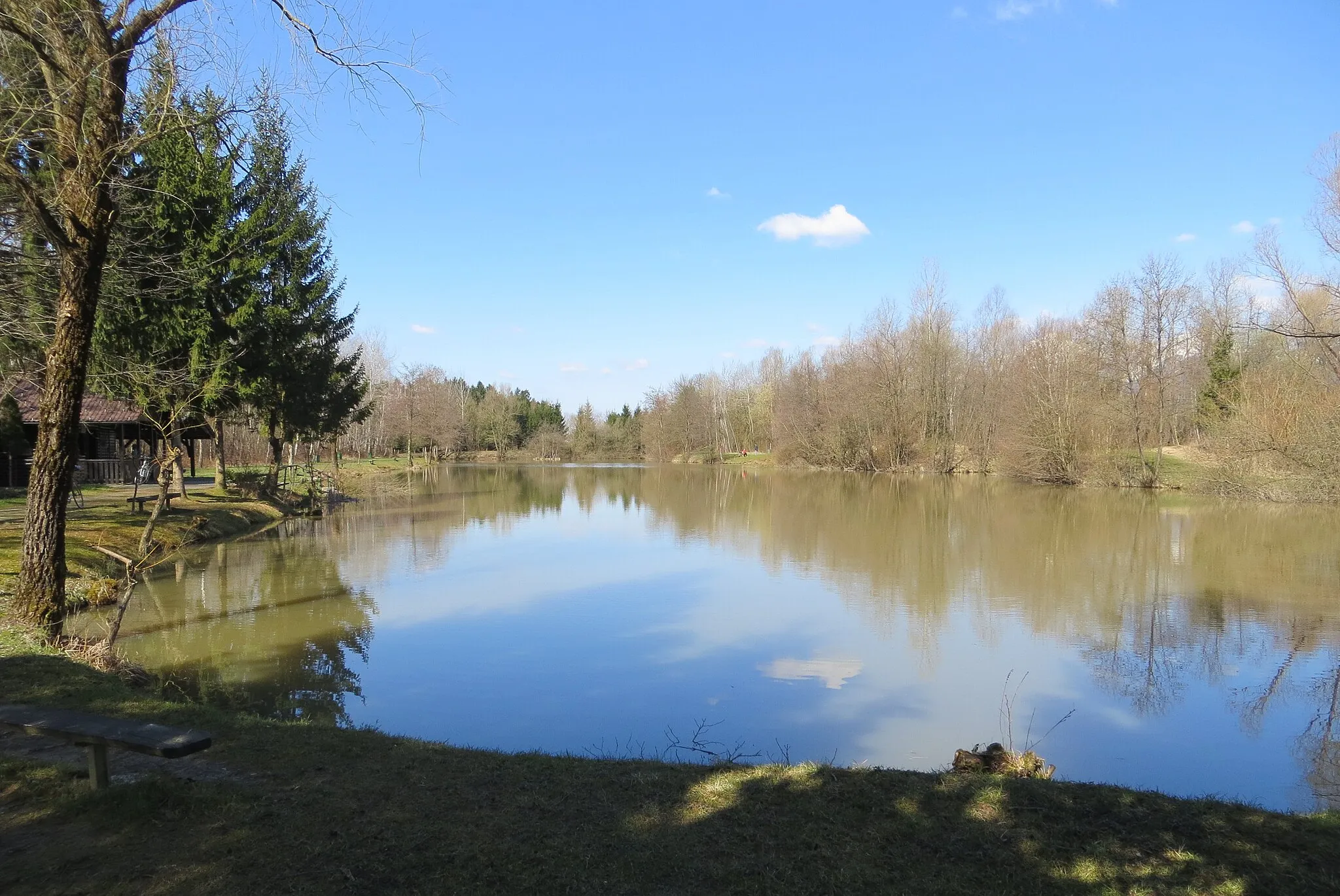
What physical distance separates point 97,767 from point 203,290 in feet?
52.2

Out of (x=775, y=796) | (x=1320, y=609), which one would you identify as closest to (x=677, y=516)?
(x=1320, y=609)

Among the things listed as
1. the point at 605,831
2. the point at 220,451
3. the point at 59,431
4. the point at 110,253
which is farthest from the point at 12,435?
the point at 605,831

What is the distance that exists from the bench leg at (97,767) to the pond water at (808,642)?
256 cm

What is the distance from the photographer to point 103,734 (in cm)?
341

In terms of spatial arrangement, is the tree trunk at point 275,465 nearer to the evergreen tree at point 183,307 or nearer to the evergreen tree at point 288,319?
the evergreen tree at point 288,319

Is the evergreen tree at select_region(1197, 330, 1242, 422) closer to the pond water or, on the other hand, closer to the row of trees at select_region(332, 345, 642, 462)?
the pond water

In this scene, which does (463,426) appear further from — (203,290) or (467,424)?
(203,290)

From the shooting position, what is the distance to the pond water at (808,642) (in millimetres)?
5965

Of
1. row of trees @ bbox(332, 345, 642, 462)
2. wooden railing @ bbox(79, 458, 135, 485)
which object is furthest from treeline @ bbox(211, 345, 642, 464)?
wooden railing @ bbox(79, 458, 135, 485)

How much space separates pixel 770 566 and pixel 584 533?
6.87m

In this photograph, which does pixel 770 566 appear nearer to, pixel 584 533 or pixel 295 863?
pixel 584 533

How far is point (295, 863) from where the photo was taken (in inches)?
119

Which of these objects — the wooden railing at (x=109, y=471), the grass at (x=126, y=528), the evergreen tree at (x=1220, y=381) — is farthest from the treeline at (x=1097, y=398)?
the wooden railing at (x=109, y=471)

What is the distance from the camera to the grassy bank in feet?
9.70
